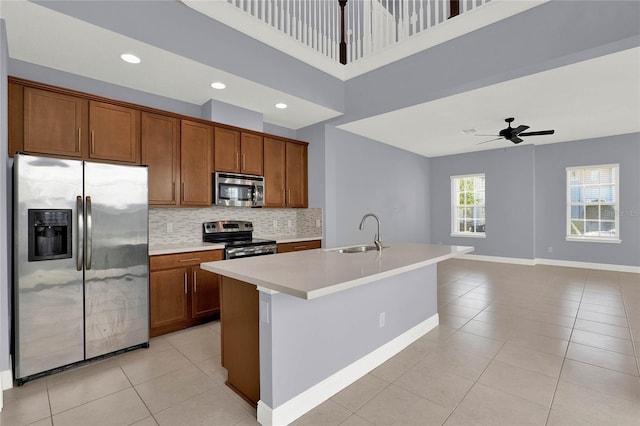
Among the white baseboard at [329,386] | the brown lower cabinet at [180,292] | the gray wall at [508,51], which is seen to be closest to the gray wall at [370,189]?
the gray wall at [508,51]

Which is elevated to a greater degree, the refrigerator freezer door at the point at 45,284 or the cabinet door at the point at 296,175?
the cabinet door at the point at 296,175

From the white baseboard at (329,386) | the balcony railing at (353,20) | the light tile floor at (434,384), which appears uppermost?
the balcony railing at (353,20)

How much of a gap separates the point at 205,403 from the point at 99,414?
0.65 meters

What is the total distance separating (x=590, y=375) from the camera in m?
2.38

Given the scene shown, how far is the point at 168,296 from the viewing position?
3217mm

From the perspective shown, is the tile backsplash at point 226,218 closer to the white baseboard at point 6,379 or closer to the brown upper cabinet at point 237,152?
the brown upper cabinet at point 237,152

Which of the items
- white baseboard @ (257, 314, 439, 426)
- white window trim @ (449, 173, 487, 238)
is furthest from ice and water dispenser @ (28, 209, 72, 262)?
white window trim @ (449, 173, 487, 238)

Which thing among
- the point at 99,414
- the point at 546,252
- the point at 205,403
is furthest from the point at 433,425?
the point at 546,252

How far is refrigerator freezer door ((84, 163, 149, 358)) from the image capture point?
258 cm

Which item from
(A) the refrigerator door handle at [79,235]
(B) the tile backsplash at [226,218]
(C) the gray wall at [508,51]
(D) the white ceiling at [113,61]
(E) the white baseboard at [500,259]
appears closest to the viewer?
(D) the white ceiling at [113,61]

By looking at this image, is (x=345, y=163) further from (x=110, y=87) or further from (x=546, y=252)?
(x=546, y=252)

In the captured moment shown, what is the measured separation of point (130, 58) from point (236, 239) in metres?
2.50

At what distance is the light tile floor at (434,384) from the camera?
1.92 meters

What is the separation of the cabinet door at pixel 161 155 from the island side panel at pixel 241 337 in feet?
5.82
